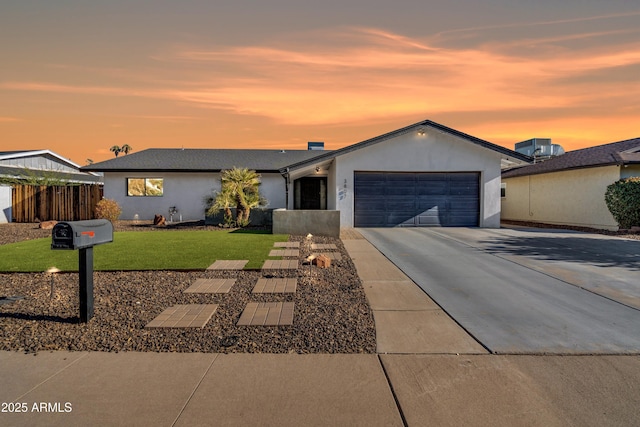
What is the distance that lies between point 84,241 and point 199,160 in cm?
2041

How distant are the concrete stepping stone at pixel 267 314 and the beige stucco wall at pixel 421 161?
12.2 m

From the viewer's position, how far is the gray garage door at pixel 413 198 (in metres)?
17.6

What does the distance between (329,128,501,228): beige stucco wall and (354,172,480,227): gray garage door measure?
34cm

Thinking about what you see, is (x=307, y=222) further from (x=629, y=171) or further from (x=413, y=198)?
(x=629, y=171)

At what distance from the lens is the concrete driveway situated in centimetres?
426

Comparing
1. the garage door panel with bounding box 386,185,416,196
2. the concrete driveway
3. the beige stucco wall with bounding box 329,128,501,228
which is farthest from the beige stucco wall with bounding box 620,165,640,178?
the garage door panel with bounding box 386,185,416,196

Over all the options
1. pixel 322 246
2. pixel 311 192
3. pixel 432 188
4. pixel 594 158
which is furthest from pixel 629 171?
pixel 311 192

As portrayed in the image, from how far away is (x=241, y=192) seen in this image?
53.7ft

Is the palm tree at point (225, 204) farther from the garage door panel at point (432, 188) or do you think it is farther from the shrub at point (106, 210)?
the garage door panel at point (432, 188)

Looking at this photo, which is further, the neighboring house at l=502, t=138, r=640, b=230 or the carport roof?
the neighboring house at l=502, t=138, r=640, b=230

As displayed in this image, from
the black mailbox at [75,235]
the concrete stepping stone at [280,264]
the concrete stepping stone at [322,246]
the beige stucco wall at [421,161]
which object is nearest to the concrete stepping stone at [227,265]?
the concrete stepping stone at [280,264]

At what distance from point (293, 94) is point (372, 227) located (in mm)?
7129

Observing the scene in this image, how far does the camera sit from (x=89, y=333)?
426cm

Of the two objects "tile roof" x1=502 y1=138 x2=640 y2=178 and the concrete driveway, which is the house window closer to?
the concrete driveway
